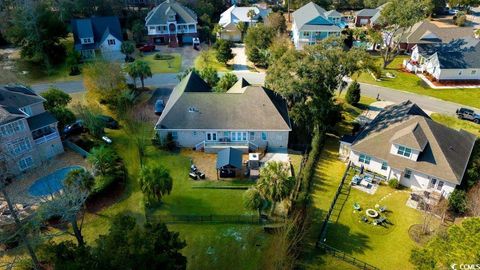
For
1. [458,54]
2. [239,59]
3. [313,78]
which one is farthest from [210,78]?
[458,54]

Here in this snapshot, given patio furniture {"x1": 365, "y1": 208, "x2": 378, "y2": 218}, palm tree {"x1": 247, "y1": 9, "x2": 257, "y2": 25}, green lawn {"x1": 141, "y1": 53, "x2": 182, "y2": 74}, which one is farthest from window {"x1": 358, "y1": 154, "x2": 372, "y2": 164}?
palm tree {"x1": 247, "y1": 9, "x2": 257, "y2": 25}

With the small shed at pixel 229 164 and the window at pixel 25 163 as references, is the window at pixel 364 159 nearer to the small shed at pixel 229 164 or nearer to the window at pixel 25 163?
the small shed at pixel 229 164

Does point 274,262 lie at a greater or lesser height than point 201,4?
lesser

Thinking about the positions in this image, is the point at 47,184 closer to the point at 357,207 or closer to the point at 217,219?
the point at 217,219

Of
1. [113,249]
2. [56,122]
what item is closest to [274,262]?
[113,249]

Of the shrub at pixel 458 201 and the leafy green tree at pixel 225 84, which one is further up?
the leafy green tree at pixel 225 84

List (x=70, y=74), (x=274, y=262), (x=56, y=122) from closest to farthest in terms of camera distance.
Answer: (x=274, y=262) → (x=56, y=122) → (x=70, y=74)

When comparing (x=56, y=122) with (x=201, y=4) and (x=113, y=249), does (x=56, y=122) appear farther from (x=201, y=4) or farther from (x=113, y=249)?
(x=201, y=4)

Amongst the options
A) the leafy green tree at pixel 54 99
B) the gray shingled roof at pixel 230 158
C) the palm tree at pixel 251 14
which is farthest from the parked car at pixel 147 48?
the gray shingled roof at pixel 230 158
